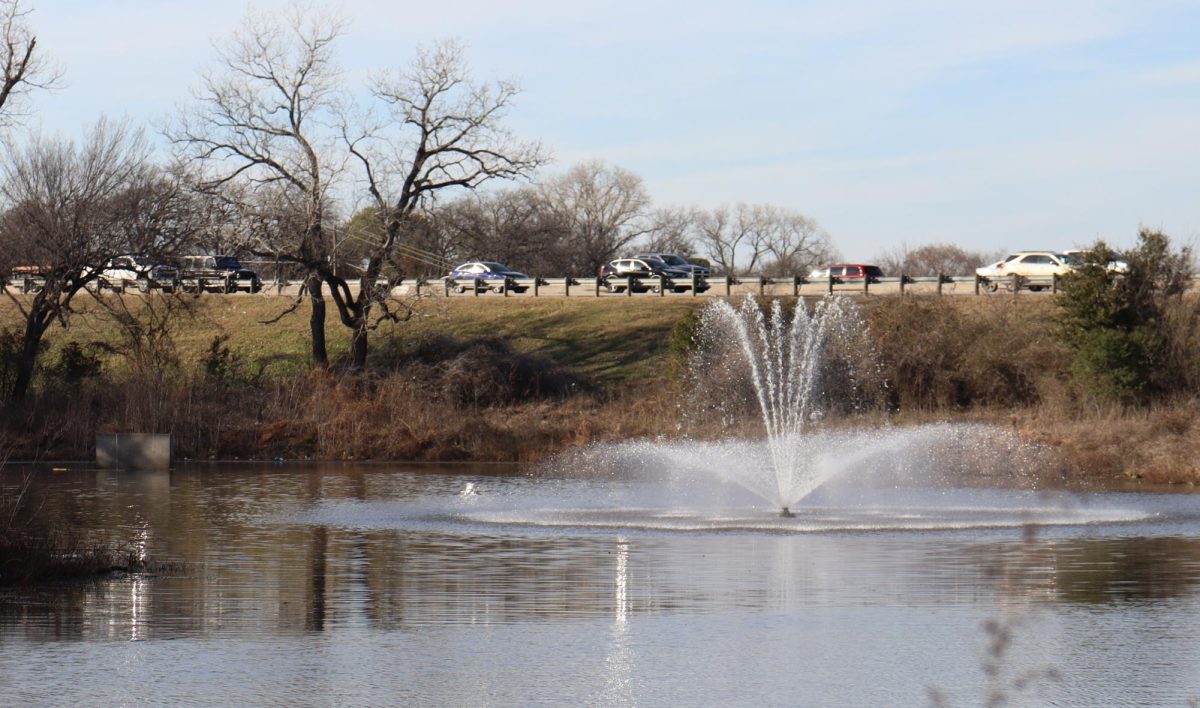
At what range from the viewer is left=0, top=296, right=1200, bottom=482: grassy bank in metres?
42.9

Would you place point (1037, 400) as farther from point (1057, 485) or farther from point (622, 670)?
point (622, 670)

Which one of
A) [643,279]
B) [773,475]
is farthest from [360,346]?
[773,475]

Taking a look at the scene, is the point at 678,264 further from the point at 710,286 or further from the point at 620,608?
the point at 620,608

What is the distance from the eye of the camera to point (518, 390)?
2146 inches

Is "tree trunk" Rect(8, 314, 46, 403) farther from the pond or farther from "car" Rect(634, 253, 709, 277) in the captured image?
"car" Rect(634, 253, 709, 277)

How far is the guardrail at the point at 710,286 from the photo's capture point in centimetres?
6619

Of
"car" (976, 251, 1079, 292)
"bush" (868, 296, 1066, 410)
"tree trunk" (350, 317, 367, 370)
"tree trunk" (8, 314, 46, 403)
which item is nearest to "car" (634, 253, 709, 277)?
"car" (976, 251, 1079, 292)

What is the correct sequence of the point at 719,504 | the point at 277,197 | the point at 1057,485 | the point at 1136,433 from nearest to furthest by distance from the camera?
1. the point at 719,504
2. the point at 1057,485
3. the point at 1136,433
4. the point at 277,197

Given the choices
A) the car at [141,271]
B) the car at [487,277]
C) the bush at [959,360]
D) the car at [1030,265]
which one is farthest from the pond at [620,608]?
the car at [487,277]

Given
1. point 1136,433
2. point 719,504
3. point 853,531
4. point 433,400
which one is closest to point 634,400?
point 433,400

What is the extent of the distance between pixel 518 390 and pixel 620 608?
38071 millimetres

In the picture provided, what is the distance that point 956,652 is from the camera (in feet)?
46.0

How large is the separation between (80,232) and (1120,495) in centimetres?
3390

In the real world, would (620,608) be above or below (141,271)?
below
